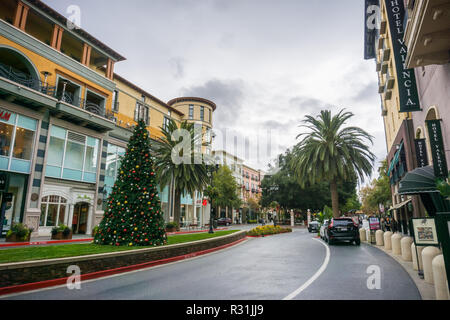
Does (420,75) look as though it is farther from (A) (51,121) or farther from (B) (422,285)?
(A) (51,121)

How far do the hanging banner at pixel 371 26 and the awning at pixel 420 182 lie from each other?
70.6 ft

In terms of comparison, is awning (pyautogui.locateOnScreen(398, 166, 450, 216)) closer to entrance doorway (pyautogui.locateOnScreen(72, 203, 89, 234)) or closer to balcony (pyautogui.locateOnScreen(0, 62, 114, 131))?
balcony (pyautogui.locateOnScreen(0, 62, 114, 131))

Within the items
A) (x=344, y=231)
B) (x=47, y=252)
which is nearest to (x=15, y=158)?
(x=47, y=252)

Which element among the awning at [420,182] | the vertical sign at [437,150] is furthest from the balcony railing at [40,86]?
the vertical sign at [437,150]

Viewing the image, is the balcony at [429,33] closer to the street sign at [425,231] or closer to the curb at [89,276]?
the street sign at [425,231]

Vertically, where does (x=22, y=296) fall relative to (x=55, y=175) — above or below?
below

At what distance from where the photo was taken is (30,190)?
19.1 meters

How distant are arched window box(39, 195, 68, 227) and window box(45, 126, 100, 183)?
1796 mm

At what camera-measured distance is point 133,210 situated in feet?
40.2

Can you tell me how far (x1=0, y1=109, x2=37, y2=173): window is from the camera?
1823 cm

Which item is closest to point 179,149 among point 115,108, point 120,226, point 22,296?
point 115,108
